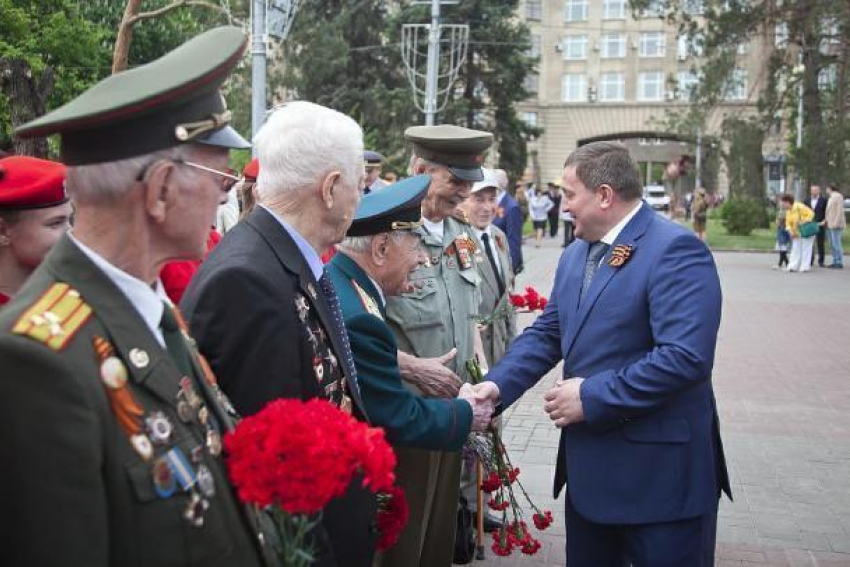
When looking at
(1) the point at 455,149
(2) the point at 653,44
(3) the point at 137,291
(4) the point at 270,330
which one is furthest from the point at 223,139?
(2) the point at 653,44

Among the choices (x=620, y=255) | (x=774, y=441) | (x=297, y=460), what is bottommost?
(x=774, y=441)

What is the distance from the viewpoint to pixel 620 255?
10.3 feet

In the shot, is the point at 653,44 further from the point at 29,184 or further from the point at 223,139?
the point at 223,139

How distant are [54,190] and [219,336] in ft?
4.04

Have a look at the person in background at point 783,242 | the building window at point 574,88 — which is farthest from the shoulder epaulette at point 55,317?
the building window at point 574,88

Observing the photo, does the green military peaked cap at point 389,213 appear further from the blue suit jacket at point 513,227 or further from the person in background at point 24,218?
the blue suit jacket at point 513,227

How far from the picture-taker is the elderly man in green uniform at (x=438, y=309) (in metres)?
3.37

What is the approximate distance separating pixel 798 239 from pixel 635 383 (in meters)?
19.8

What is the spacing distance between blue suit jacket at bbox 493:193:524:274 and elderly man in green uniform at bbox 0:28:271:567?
29.2ft

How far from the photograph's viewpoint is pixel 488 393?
346 cm

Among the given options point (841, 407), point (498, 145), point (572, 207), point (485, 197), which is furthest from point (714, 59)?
point (572, 207)

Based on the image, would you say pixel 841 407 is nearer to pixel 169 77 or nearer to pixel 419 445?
pixel 419 445

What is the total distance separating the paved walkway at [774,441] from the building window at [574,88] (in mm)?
56816

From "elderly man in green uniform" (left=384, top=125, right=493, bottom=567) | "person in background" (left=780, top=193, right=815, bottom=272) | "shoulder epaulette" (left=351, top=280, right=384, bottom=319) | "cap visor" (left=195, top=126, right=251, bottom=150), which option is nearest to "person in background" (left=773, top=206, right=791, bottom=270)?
"person in background" (left=780, top=193, right=815, bottom=272)
